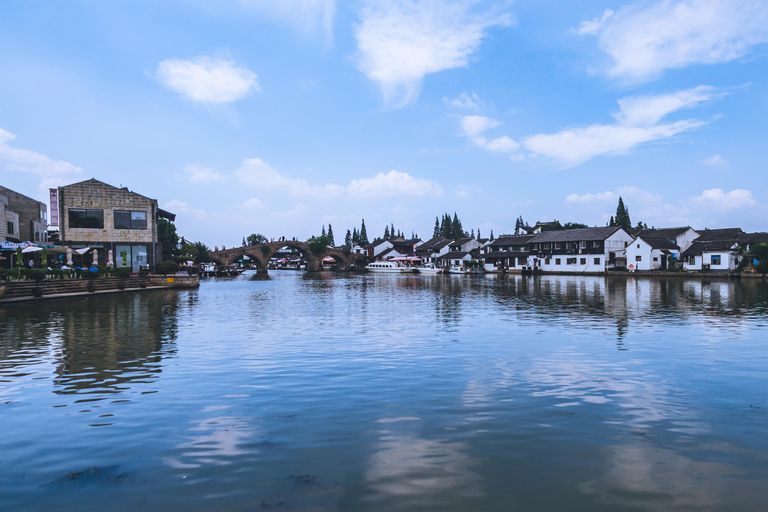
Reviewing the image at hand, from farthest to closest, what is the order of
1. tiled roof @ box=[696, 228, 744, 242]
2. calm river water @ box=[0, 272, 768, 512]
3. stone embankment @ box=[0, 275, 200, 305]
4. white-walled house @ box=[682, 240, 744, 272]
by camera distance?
tiled roof @ box=[696, 228, 744, 242]
white-walled house @ box=[682, 240, 744, 272]
stone embankment @ box=[0, 275, 200, 305]
calm river water @ box=[0, 272, 768, 512]

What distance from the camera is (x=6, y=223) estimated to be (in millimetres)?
50219

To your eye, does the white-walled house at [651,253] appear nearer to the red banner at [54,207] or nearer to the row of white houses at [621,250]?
the row of white houses at [621,250]

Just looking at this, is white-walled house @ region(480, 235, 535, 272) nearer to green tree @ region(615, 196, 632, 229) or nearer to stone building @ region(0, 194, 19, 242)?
green tree @ region(615, 196, 632, 229)

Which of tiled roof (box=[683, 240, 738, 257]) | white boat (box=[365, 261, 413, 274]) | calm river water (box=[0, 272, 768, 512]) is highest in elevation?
tiled roof (box=[683, 240, 738, 257])

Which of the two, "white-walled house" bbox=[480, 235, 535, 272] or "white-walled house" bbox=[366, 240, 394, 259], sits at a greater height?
"white-walled house" bbox=[366, 240, 394, 259]

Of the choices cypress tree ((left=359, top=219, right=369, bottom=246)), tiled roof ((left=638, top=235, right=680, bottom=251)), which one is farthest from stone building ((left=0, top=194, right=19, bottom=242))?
cypress tree ((left=359, top=219, right=369, bottom=246))

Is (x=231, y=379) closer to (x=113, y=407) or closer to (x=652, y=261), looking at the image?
(x=113, y=407)

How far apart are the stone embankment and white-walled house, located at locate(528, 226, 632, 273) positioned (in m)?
64.1

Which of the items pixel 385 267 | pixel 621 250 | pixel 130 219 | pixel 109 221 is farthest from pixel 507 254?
pixel 109 221

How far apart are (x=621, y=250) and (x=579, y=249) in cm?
698

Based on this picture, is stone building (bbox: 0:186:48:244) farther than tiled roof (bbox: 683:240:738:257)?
No

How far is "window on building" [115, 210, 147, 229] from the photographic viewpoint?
5534 cm

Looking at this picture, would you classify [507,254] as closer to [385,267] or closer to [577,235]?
[577,235]

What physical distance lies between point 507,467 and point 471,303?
26.3 m
